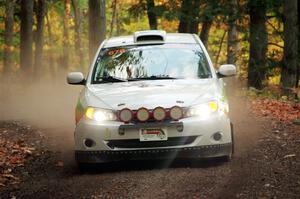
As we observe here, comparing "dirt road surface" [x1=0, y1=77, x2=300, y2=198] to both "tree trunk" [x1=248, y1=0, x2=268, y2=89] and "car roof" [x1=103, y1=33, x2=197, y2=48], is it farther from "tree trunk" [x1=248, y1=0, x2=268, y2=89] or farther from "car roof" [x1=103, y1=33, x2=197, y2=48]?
"tree trunk" [x1=248, y1=0, x2=268, y2=89]

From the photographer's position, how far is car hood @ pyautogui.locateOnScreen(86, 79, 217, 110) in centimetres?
838

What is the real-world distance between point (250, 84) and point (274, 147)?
14.1 metres

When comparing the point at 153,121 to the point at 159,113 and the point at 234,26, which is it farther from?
the point at 234,26

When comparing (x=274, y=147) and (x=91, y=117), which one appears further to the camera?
(x=274, y=147)

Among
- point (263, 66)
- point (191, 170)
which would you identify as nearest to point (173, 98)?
point (191, 170)

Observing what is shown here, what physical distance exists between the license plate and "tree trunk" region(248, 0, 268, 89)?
14.7 meters

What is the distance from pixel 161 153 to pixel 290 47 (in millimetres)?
12029

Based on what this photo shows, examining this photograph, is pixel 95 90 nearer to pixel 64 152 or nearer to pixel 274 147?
pixel 64 152

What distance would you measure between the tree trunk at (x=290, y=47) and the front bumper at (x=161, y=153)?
37.0ft

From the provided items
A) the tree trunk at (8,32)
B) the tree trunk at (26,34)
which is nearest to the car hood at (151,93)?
the tree trunk at (26,34)

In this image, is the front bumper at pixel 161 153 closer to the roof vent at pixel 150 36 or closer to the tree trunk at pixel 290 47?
the roof vent at pixel 150 36

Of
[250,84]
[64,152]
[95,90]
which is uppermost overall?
[95,90]

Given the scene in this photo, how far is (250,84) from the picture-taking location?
23953mm

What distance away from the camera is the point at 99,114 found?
852 cm
